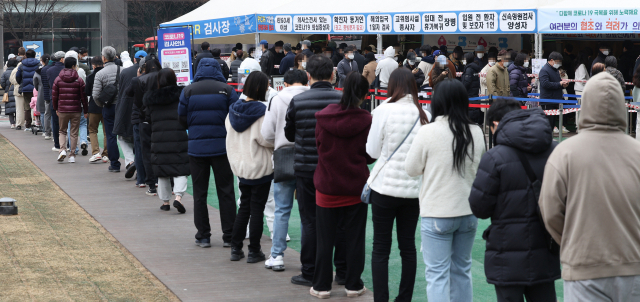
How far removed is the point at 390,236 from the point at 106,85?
8.03m

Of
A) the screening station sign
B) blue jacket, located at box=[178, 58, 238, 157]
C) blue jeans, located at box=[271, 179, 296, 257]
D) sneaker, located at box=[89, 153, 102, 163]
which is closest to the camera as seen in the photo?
blue jeans, located at box=[271, 179, 296, 257]

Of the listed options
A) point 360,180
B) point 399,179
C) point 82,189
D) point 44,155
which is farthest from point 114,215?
point 44,155

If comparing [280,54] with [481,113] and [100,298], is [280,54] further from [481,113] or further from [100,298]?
[100,298]

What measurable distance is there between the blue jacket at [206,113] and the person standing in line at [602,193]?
4355 mm

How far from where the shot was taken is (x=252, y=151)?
6.70 m

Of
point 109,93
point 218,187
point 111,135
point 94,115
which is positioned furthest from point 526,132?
point 94,115

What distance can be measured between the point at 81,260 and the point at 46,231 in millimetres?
1446

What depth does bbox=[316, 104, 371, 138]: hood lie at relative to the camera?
216 inches

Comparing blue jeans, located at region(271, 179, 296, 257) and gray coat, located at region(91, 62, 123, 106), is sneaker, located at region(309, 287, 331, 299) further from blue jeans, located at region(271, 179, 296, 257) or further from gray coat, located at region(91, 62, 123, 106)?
gray coat, located at region(91, 62, 123, 106)

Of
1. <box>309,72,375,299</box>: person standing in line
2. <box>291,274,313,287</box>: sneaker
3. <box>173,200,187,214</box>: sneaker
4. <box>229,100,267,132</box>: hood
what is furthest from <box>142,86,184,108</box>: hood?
<box>309,72,375,299</box>: person standing in line

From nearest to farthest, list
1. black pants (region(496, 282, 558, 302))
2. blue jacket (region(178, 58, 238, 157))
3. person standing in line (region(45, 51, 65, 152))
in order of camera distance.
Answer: black pants (region(496, 282, 558, 302)) < blue jacket (region(178, 58, 238, 157)) < person standing in line (region(45, 51, 65, 152))

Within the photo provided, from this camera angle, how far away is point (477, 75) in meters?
15.4

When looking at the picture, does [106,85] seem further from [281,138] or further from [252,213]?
[281,138]

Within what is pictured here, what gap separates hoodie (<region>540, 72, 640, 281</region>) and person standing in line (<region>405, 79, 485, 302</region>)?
111cm
